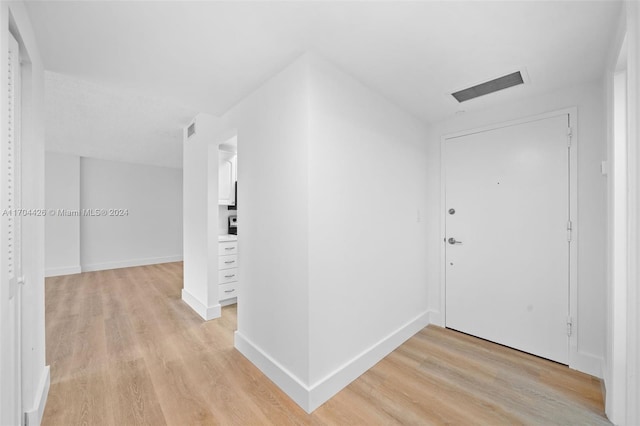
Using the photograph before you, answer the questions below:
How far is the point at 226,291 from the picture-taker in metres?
3.76

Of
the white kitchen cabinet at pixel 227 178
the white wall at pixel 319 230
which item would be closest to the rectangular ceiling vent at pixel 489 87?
the white wall at pixel 319 230

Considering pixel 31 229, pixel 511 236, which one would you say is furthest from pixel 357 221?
pixel 31 229

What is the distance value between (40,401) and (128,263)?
19.2 feet

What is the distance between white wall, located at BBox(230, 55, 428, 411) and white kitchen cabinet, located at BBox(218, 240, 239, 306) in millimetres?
1279

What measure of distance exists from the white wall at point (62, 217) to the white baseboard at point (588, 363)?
8447 millimetres

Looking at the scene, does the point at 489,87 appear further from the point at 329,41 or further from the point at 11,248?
the point at 11,248

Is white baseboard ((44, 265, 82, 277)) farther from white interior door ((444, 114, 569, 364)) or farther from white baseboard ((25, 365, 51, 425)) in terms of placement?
white interior door ((444, 114, 569, 364))

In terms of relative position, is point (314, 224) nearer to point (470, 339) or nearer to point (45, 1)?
point (45, 1)

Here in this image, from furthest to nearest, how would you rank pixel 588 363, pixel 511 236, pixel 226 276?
pixel 226 276 < pixel 511 236 < pixel 588 363

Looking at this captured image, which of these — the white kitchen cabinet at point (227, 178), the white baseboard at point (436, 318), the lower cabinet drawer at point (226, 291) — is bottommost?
the white baseboard at point (436, 318)

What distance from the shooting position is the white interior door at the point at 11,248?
3.72 ft

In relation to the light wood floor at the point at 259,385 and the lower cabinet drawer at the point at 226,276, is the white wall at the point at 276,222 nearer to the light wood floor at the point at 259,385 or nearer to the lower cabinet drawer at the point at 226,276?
the light wood floor at the point at 259,385

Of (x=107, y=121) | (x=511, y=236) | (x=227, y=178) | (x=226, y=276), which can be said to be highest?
(x=107, y=121)

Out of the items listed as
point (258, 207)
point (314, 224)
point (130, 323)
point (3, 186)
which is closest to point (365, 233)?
point (314, 224)
